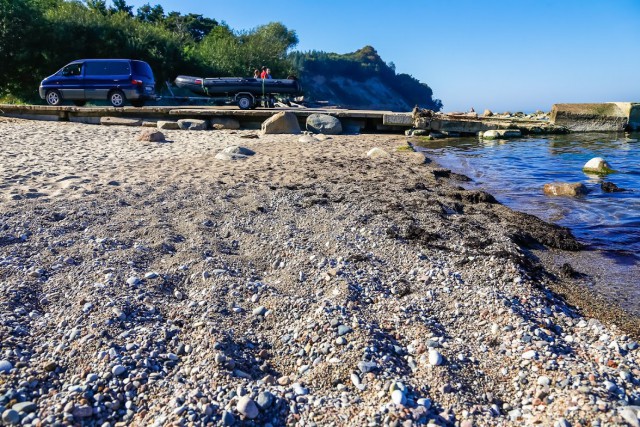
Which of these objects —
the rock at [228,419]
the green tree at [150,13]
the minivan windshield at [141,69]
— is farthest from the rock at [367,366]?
the green tree at [150,13]

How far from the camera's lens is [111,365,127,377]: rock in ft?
9.54

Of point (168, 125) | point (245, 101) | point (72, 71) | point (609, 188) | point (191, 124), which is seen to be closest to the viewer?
point (609, 188)

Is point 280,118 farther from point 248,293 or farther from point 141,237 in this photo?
point 248,293

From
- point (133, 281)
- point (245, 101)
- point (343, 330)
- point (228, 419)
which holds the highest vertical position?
point (245, 101)

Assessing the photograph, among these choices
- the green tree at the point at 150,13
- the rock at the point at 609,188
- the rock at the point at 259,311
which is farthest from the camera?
the green tree at the point at 150,13

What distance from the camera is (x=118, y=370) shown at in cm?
293

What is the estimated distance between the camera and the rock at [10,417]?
2514 mm

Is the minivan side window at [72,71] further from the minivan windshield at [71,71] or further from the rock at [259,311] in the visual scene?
the rock at [259,311]

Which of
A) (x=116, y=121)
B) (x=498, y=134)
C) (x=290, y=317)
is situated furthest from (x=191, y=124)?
(x=290, y=317)

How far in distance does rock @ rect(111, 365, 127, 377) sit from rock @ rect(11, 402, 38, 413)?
0.43 meters

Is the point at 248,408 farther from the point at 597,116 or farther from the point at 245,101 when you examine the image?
the point at 597,116

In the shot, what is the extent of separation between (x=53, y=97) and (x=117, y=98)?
2515 millimetres

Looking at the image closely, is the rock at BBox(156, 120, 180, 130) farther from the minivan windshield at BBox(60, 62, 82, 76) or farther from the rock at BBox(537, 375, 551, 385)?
the rock at BBox(537, 375, 551, 385)

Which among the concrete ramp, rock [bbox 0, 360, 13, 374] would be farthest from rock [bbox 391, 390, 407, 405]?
the concrete ramp
